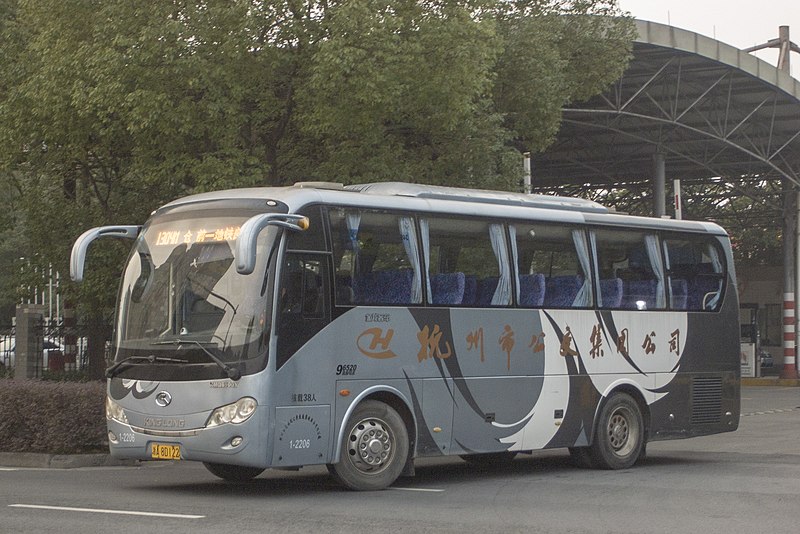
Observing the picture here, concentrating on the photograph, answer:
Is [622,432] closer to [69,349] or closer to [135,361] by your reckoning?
[135,361]

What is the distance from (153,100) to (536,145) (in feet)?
34.4

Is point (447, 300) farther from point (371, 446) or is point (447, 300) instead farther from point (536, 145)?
point (536, 145)

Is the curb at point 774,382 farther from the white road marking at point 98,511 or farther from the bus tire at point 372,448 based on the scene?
the white road marking at point 98,511

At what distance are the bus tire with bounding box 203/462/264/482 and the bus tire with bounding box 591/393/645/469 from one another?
4.24m

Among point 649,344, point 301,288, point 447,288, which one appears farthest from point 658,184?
point 301,288

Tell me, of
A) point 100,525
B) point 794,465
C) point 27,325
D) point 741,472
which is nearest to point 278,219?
point 100,525

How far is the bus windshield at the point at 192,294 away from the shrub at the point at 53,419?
3837 millimetres

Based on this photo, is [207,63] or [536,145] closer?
[207,63]

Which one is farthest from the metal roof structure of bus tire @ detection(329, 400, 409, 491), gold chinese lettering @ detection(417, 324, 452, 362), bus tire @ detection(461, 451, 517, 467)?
bus tire @ detection(329, 400, 409, 491)

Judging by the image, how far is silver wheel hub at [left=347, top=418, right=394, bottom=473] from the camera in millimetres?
13242

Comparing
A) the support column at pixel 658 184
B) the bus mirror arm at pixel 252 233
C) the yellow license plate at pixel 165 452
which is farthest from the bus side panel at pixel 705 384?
the support column at pixel 658 184

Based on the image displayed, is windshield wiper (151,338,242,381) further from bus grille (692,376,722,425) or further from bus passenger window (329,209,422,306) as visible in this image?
bus grille (692,376,722,425)

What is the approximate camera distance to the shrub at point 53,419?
665 inches

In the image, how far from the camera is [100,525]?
10.2 meters
